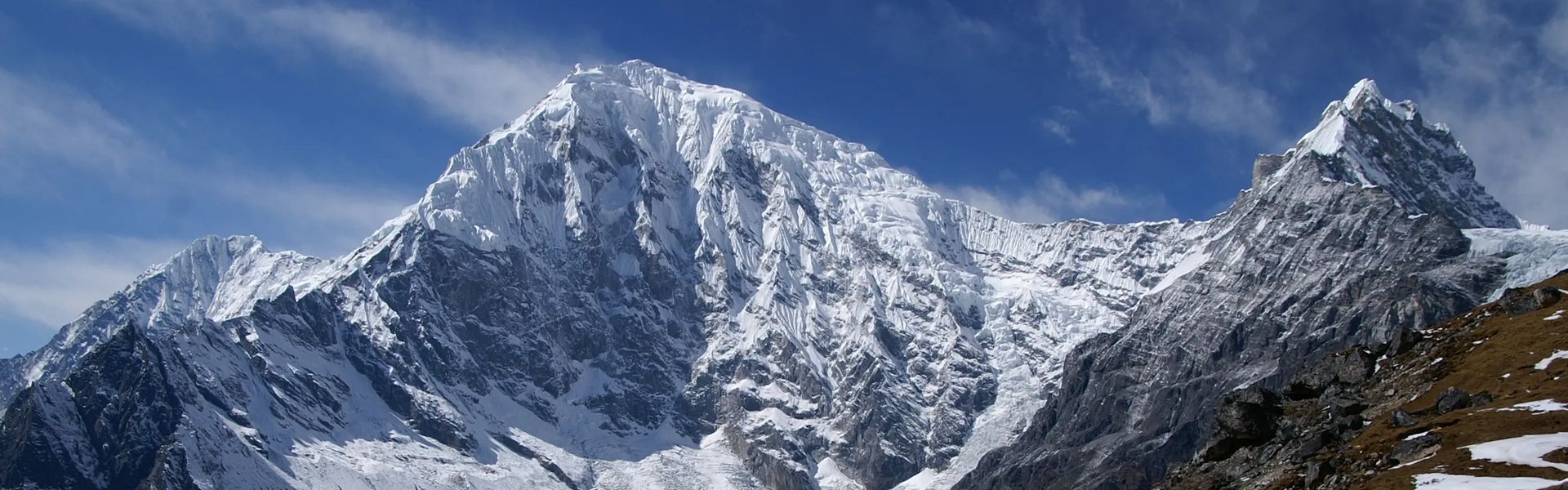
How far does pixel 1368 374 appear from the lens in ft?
287

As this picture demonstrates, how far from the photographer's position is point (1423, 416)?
246 ft

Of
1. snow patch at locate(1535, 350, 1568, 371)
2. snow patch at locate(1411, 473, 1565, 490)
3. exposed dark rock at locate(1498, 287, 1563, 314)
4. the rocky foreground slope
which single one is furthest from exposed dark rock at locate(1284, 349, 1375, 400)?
snow patch at locate(1411, 473, 1565, 490)

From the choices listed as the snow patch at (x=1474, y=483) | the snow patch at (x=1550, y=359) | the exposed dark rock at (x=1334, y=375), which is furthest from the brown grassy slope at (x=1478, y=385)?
the exposed dark rock at (x=1334, y=375)

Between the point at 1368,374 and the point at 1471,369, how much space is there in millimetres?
7735

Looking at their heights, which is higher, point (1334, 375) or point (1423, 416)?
point (1334, 375)

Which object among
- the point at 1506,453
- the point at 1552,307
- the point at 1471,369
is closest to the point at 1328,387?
the point at 1471,369

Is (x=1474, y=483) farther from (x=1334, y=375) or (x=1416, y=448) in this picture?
(x=1334, y=375)

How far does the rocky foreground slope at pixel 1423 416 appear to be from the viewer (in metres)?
66.4

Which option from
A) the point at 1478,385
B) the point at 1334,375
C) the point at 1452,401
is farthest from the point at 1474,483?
the point at 1334,375

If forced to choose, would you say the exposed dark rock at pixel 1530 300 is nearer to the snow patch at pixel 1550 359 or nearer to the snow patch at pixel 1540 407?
the snow patch at pixel 1550 359

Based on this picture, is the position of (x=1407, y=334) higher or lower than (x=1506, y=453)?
higher

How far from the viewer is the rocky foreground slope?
6638cm

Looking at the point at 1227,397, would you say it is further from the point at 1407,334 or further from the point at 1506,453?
the point at 1506,453

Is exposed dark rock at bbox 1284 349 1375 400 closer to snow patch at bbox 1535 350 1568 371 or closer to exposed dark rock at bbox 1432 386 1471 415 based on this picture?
exposed dark rock at bbox 1432 386 1471 415
